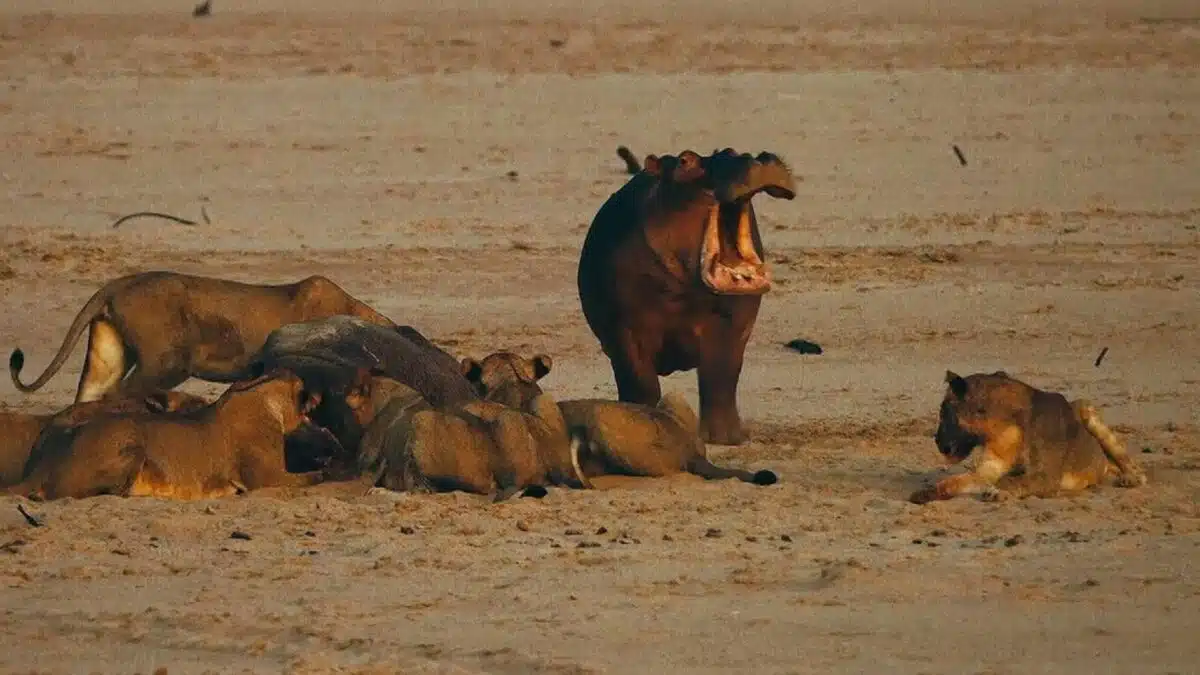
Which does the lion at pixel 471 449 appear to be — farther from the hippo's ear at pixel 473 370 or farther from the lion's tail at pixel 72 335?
the lion's tail at pixel 72 335

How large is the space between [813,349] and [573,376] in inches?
55.2

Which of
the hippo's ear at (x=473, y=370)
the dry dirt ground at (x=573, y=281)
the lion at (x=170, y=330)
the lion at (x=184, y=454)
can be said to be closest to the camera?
the dry dirt ground at (x=573, y=281)

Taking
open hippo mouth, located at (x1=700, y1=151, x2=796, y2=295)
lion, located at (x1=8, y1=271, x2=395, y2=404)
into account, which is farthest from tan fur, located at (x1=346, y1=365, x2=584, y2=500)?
lion, located at (x1=8, y1=271, x2=395, y2=404)

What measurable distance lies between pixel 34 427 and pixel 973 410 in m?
3.49

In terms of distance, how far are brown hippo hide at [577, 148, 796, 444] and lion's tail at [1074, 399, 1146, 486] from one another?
1609 millimetres

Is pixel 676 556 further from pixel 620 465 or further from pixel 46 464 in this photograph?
pixel 46 464

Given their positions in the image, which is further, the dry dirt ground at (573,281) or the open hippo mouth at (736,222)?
the open hippo mouth at (736,222)

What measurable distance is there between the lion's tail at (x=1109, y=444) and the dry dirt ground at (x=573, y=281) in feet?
0.59

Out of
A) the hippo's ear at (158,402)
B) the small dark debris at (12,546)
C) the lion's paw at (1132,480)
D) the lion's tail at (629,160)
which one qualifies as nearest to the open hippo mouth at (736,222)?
the lion's paw at (1132,480)

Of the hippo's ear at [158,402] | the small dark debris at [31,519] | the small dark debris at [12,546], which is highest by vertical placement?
the hippo's ear at [158,402]

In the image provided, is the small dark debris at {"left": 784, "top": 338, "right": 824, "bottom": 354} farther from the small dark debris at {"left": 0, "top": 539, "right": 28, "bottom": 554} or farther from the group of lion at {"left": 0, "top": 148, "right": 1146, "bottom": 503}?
the small dark debris at {"left": 0, "top": 539, "right": 28, "bottom": 554}

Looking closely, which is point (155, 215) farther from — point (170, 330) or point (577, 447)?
point (577, 447)

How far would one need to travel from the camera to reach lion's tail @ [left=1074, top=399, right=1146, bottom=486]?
33.3 ft

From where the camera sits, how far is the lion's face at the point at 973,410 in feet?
32.4
